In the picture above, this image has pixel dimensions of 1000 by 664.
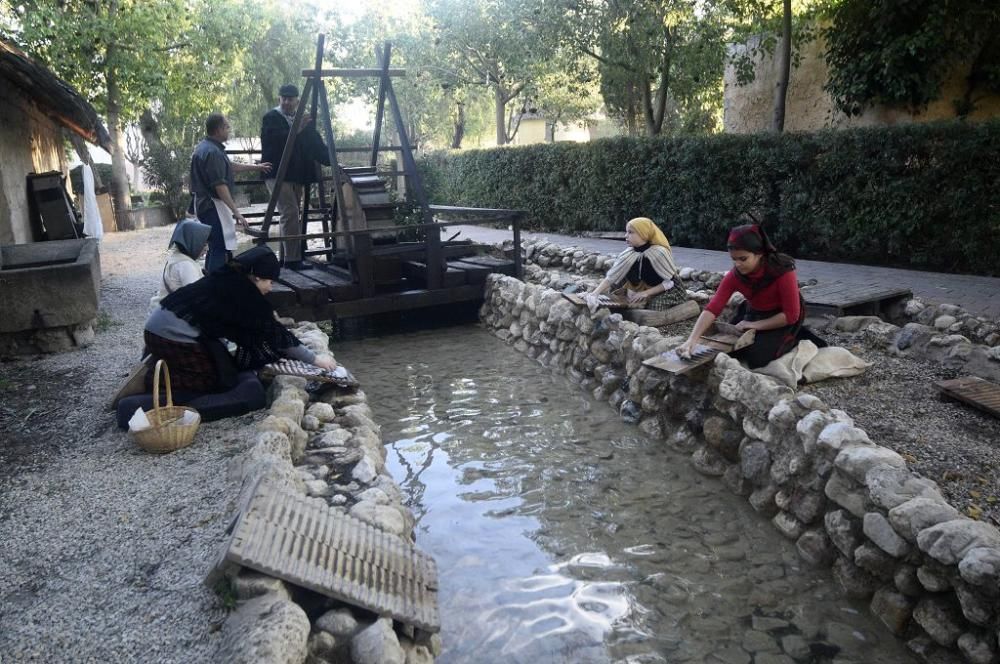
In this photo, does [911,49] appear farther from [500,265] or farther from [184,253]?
[184,253]

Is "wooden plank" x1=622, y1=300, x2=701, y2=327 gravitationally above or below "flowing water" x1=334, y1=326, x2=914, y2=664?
above

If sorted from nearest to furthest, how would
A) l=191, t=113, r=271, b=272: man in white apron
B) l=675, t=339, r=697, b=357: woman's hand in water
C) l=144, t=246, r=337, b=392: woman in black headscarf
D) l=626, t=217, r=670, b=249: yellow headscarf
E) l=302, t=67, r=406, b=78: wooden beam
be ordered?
l=144, t=246, r=337, b=392: woman in black headscarf → l=675, t=339, r=697, b=357: woman's hand in water → l=626, t=217, r=670, b=249: yellow headscarf → l=191, t=113, r=271, b=272: man in white apron → l=302, t=67, r=406, b=78: wooden beam

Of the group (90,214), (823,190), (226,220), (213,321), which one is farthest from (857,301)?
(90,214)

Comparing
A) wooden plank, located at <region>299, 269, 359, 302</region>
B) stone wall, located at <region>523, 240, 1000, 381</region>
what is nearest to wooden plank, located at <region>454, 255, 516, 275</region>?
wooden plank, located at <region>299, 269, 359, 302</region>

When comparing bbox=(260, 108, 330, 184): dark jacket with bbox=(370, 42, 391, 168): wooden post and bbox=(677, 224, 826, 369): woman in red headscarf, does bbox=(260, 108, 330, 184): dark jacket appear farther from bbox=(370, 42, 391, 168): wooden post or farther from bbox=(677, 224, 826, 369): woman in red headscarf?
bbox=(677, 224, 826, 369): woman in red headscarf

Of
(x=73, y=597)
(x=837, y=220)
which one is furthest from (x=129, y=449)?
(x=837, y=220)

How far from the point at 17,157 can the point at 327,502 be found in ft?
33.0

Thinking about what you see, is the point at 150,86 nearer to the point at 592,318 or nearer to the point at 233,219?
the point at 233,219

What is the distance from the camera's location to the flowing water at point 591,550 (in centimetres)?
324

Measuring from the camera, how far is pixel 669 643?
3.24 meters

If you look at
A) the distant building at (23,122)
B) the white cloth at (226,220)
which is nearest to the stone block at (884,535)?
the white cloth at (226,220)

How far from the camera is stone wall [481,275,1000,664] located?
289cm

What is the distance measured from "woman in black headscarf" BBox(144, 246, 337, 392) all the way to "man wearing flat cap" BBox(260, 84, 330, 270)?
388cm

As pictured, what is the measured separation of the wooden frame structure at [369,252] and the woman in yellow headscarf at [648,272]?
223 centimetres
